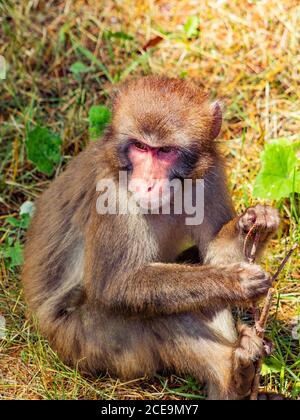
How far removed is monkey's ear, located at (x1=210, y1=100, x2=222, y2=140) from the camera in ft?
17.7

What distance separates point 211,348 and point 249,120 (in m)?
2.85

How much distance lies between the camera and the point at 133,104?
515cm

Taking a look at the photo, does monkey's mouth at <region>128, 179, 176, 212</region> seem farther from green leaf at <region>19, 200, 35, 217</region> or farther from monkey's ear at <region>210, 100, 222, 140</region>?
green leaf at <region>19, 200, 35, 217</region>

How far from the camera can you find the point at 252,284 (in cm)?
492

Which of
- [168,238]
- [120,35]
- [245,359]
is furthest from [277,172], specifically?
[120,35]

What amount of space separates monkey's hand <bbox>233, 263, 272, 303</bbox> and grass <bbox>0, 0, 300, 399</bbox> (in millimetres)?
1394

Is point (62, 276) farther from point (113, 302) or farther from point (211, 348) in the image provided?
point (211, 348)

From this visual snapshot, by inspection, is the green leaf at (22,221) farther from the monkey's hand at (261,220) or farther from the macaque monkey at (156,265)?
the monkey's hand at (261,220)

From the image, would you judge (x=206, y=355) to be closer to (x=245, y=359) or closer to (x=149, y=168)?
(x=245, y=359)

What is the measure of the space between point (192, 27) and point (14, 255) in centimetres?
303

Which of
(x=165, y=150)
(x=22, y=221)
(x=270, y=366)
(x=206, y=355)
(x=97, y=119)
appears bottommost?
(x=270, y=366)

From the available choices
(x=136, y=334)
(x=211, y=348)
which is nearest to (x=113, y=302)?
(x=136, y=334)

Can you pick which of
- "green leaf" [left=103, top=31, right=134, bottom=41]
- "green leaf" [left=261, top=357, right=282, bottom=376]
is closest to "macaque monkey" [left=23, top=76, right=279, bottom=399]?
"green leaf" [left=261, top=357, right=282, bottom=376]

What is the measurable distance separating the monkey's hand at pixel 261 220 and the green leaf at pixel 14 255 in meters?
2.15
